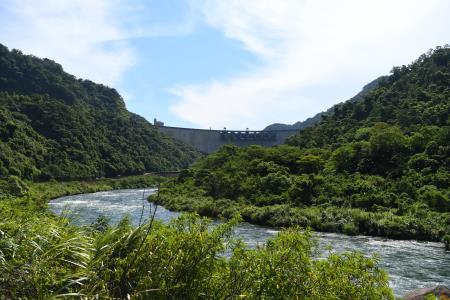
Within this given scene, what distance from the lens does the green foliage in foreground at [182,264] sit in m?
4.76

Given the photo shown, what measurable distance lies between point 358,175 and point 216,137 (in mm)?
90303

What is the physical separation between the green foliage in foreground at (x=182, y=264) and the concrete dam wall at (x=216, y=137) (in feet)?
411

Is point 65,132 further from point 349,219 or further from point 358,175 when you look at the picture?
point 349,219

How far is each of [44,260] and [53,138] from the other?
8651 centimetres

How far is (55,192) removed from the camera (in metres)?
62.0

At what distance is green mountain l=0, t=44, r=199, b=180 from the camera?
7138 cm

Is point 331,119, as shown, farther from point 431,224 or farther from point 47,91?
point 47,91

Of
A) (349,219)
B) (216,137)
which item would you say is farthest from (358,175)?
(216,137)

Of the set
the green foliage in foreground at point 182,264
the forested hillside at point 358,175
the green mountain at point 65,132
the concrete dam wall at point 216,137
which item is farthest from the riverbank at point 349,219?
the concrete dam wall at point 216,137

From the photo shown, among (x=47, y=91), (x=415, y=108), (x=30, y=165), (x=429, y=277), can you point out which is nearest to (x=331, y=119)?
(x=415, y=108)

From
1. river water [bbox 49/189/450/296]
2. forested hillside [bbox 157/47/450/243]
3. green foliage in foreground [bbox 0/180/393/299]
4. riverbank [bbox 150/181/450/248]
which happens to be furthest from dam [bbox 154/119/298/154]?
green foliage in foreground [bbox 0/180/393/299]

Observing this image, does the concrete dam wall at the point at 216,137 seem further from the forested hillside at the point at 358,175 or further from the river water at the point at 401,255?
the river water at the point at 401,255

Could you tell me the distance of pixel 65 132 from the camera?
87.5 m

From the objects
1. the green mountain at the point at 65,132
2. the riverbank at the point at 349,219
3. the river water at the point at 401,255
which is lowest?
the river water at the point at 401,255
